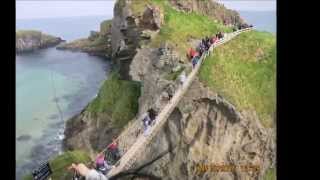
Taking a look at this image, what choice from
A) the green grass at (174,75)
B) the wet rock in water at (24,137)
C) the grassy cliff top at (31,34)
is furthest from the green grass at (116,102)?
the grassy cliff top at (31,34)

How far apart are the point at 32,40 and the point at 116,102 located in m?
1.40

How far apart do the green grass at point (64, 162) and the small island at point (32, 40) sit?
1.50 m

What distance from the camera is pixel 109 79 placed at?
1227cm

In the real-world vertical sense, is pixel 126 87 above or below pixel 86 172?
above

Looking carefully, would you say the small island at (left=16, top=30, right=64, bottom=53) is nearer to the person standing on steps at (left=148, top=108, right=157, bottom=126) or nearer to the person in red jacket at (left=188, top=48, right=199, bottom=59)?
the person standing on steps at (left=148, top=108, right=157, bottom=126)

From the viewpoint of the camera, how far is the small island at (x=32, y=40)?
1210 centimetres

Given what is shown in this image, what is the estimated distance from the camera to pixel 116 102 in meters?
12.2
